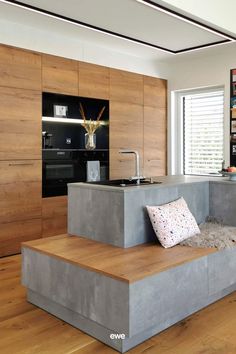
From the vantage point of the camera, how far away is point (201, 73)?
5.70 metres

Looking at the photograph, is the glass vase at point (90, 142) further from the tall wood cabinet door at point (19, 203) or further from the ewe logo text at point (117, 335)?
the ewe logo text at point (117, 335)

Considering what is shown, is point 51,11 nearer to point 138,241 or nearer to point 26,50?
point 26,50

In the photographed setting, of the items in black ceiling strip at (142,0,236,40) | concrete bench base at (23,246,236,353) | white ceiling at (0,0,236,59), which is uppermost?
white ceiling at (0,0,236,59)

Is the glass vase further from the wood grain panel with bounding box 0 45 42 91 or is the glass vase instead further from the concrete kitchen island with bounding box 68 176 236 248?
the concrete kitchen island with bounding box 68 176 236 248

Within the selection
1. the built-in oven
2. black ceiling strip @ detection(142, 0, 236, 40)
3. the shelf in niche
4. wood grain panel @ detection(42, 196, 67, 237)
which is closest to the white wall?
black ceiling strip @ detection(142, 0, 236, 40)

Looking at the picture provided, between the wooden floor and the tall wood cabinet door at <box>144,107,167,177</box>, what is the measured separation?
10.4ft

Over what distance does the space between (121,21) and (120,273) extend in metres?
2.77

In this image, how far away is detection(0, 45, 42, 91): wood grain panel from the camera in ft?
13.4

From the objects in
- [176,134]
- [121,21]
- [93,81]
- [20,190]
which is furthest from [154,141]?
[20,190]

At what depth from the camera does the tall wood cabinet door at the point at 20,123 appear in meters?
4.10

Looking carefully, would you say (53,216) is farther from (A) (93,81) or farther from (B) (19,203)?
(A) (93,81)

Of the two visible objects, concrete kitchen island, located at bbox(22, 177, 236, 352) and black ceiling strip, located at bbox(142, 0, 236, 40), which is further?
black ceiling strip, located at bbox(142, 0, 236, 40)

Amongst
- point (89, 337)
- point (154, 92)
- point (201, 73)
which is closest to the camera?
point (89, 337)

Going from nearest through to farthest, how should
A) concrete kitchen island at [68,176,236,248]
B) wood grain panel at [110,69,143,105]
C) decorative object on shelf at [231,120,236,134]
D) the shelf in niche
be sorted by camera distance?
1. concrete kitchen island at [68,176,236,248]
2. the shelf in niche
3. wood grain panel at [110,69,143,105]
4. decorative object on shelf at [231,120,236,134]
